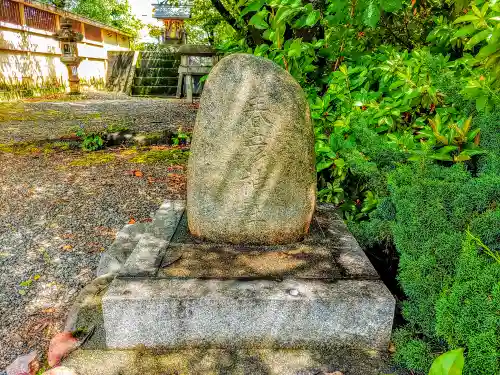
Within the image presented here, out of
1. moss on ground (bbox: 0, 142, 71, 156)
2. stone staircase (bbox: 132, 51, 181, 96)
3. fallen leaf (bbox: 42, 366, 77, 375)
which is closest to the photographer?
fallen leaf (bbox: 42, 366, 77, 375)

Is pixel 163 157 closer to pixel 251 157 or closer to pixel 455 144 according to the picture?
pixel 251 157

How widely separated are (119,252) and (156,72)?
46.2 ft

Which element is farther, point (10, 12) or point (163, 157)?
point (10, 12)

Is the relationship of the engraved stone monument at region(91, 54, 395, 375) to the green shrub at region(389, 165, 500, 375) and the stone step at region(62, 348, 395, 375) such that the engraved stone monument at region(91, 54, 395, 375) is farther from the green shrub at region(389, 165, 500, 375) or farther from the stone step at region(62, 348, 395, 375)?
the green shrub at region(389, 165, 500, 375)

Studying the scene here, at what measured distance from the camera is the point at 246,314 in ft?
6.03

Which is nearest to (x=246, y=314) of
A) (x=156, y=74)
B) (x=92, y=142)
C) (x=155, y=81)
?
(x=92, y=142)

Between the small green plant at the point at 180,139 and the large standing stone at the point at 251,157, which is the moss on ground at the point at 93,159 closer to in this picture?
the small green plant at the point at 180,139

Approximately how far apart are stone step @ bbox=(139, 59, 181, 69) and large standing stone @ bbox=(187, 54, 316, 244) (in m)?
14.5

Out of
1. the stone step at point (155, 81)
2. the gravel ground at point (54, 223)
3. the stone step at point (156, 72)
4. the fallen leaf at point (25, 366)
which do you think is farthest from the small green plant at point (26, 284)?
the stone step at point (156, 72)

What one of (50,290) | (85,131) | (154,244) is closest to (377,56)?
(154,244)

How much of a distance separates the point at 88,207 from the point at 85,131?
11.5 ft

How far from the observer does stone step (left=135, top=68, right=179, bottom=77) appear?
15.4 metres

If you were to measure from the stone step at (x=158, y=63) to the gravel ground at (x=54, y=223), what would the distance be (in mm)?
10616

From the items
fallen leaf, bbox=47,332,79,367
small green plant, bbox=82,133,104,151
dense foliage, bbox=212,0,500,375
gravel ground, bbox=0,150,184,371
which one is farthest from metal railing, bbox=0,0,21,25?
fallen leaf, bbox=47,332,79,367
